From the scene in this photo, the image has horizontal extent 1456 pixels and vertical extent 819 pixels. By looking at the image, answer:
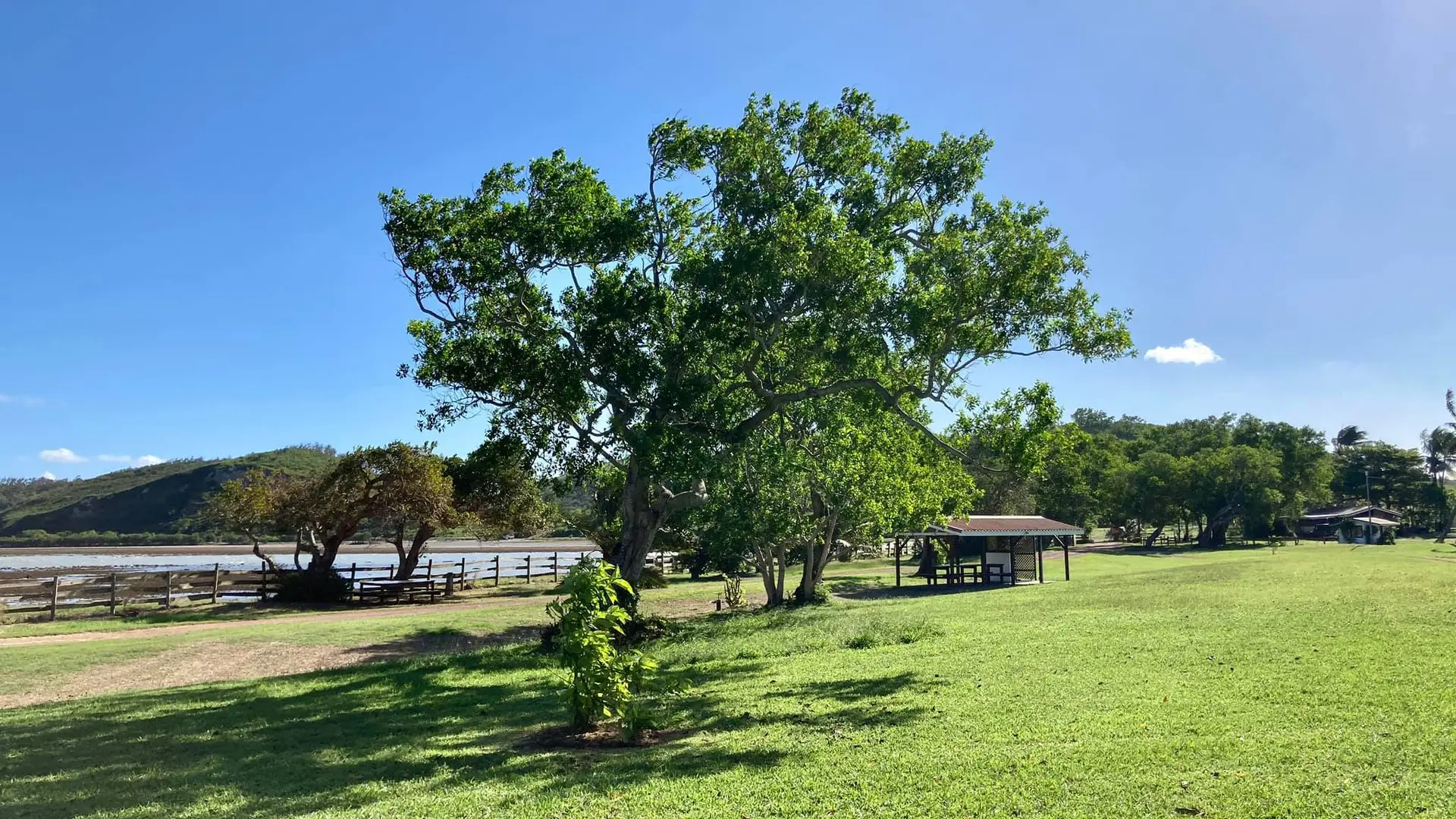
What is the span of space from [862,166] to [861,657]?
8473 mm

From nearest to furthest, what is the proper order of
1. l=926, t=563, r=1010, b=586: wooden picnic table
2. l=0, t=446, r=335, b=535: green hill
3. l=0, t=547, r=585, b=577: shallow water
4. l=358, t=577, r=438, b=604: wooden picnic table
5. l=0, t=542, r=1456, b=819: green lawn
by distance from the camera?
l=0, t=542, r=1456, b=819: green lawn < l=358, t=577, r=438, b=604: wooden picnic table < l=926, t=563, r=1010, b=586: wooden picnic table < l=0, t=547, r=585, b=577: shallow water < l=0, t=446, r=335, b=535: green hill

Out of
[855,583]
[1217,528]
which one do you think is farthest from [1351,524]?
[855,583]

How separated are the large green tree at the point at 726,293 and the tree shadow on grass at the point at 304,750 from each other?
468 cm

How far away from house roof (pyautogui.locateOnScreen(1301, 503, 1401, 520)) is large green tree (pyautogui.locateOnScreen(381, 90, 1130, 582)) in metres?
80.2

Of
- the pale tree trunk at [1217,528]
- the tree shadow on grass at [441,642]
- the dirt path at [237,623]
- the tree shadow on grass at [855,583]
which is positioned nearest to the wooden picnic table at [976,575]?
the tree shadow on grass at [855,583]

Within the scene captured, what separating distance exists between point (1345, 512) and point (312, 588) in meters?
92.3

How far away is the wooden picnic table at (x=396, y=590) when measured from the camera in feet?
97.0

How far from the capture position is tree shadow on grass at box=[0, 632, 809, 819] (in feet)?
21.3

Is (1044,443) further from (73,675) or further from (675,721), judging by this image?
(73,675)

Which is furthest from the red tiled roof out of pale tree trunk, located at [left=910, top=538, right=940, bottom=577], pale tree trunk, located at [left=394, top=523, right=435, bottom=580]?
pale tree trunk, located at [left=394, top=523, right=435, bottom=580]

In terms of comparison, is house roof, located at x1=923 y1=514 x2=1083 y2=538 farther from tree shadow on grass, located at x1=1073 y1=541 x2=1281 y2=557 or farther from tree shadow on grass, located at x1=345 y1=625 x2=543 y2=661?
tree shadow on grass, located at x1=1073 y1=541 x2=1281 y2=557

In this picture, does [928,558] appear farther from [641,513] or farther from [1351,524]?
[1351,524]

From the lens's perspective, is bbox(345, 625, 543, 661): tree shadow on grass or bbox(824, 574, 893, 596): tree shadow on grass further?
bbox(824, 574, 893, 596): tree shadow on grass

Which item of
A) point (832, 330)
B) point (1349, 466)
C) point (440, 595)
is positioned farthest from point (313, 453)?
point (1349, 466)
